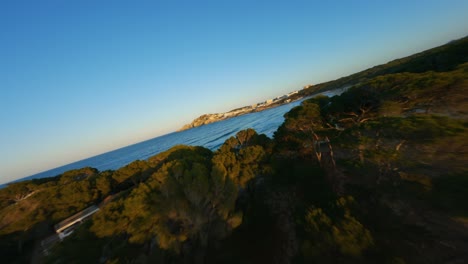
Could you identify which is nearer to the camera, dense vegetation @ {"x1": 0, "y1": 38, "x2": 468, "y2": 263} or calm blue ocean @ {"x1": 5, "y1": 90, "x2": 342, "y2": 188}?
dense vegetation @ {"x1": 0, "y1": 38, "x2": 468, "y2": 263}

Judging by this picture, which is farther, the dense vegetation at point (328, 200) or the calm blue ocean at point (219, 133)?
the calm blue ocean at point (219, 133)

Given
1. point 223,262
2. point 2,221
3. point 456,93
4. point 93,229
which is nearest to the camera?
point 456,93

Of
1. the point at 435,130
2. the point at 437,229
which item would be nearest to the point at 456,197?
the point at 437,229

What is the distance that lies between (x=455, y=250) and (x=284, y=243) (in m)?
6.40

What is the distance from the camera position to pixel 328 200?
436 inches

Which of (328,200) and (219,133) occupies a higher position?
(328,200)

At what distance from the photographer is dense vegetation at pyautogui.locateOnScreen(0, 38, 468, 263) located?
6480 mm

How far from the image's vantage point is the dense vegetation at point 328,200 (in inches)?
255

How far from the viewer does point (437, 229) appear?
25.1 ft

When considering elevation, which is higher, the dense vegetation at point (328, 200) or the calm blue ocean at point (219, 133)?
the dense vegetation at point (328, 200)

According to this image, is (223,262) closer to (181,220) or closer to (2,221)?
(181,220)

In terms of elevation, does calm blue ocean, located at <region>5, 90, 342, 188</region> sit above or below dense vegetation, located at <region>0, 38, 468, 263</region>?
below

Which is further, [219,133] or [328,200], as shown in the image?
[219,133]

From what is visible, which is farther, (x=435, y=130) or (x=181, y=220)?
(x=181, y=220)
